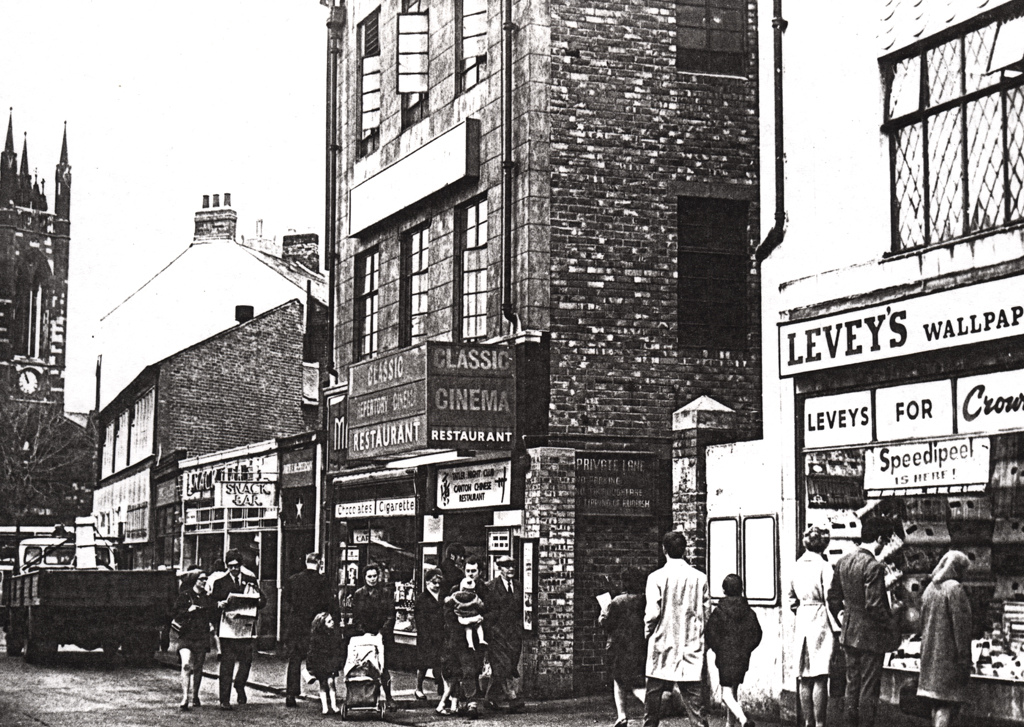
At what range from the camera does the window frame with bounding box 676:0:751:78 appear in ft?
64.8

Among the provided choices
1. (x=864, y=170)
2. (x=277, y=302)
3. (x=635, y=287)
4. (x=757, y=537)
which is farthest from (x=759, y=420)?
(x=277, y=302)

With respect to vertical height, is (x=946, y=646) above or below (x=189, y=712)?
above

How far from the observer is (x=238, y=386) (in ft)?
138

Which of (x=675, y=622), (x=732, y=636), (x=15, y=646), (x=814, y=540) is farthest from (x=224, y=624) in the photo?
(x=15, y=646)

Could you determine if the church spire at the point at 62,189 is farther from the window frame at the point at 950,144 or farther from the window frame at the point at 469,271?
the window frame at the point at 950,144

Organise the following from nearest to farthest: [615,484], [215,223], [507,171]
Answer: [615,484] → [507,171] → [215,223]

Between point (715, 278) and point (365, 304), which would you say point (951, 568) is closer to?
point (715, 278)

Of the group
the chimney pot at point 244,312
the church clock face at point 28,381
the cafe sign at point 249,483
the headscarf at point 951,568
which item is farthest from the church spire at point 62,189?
the headscarf at point 951,568

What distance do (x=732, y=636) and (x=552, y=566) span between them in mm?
5914

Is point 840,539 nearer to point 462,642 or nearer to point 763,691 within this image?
point 763,691

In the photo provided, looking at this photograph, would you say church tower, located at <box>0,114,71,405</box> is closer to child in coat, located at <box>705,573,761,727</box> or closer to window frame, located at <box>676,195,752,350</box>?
window frame, located at <box>676,195,752,350</box>

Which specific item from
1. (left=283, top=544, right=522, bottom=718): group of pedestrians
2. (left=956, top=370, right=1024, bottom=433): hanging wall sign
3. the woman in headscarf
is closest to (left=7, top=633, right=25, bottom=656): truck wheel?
(left=283, top=544, right=522, bottom=718): group of pedestrians

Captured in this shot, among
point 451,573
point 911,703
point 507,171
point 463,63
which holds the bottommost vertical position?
point 911,703

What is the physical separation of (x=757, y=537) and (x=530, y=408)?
4266mm
